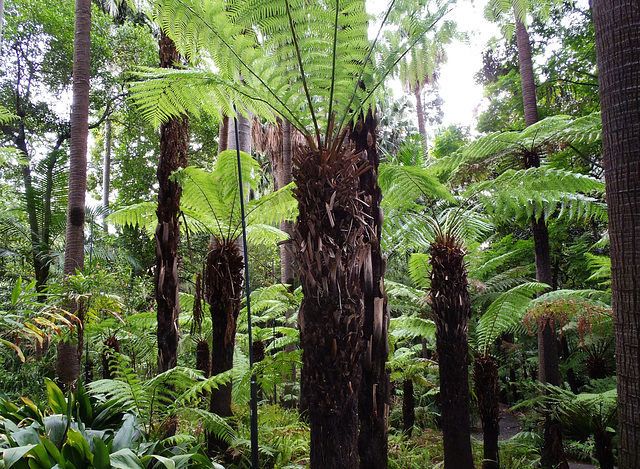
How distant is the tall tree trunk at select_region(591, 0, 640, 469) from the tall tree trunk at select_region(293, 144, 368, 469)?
1184 millimetres

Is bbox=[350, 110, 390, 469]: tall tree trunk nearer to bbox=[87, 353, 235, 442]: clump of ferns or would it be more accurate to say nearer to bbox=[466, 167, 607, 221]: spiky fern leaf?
bbox=[87, 353, 235, 442]: clump of ferns

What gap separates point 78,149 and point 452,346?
15.0 ft

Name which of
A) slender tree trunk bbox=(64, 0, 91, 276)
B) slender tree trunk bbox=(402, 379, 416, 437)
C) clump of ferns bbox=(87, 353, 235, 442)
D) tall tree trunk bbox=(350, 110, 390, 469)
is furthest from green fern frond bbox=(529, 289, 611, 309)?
slender tree trunk bbox=(64, 0, 91, 276)

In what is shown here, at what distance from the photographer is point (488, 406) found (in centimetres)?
334

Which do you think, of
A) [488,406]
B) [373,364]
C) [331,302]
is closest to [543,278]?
[488,406]

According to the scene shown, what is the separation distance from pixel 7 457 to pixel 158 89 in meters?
2.07

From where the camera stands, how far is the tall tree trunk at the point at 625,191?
1679 millimetres

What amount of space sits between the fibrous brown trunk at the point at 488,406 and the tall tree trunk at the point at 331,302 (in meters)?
2.04

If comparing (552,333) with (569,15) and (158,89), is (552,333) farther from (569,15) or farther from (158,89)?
(569,15)

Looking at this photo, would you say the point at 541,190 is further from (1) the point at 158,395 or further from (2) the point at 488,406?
(1) the point at 158,395

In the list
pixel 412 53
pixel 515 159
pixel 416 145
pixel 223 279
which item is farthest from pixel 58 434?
pixel 515 159

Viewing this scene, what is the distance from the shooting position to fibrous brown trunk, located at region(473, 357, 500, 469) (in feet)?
10.6

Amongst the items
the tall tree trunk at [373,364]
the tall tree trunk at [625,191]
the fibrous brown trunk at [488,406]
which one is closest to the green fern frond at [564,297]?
the fibrous brown trunk at [488,406]

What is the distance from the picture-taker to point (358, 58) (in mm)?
2221
